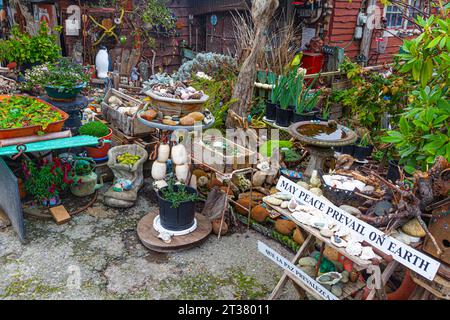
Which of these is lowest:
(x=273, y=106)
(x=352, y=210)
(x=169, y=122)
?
(x=352, y=210)

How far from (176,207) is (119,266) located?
91 cm

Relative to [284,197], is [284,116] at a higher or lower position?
higher

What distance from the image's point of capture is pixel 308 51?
32.4 feet

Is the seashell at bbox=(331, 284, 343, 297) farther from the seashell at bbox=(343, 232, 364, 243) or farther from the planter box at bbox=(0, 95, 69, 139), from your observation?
the planter box at bbox=(0, 95, 69, 139)

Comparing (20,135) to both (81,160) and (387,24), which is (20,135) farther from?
(387,24)

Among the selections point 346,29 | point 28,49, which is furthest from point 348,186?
point 346,29

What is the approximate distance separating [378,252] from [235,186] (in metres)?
2.82

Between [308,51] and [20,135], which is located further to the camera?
[308,51]

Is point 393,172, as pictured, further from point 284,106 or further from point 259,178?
point 284,106

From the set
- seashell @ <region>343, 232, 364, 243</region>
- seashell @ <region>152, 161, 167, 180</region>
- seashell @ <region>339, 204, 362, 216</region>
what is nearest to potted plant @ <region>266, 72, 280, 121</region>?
seashell @ <region>152, 161, 167, 180</region>

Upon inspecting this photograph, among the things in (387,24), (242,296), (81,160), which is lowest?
(242,296)

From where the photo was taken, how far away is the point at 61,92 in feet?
19.4

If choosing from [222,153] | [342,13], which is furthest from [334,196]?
[342,13]

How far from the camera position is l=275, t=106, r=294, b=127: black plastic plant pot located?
6418 mm
